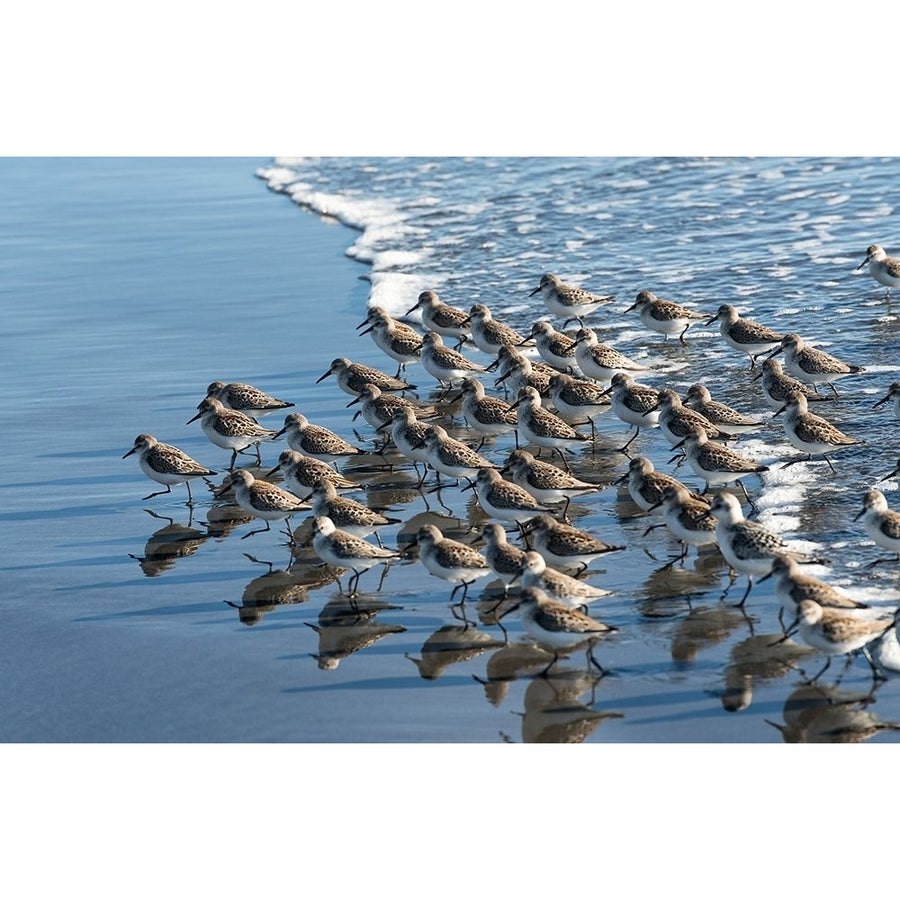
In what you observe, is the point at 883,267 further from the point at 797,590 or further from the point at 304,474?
the point at 797,590

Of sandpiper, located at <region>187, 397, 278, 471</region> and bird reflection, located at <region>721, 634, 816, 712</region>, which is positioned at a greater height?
sandpiper, located at <region>187, 397, 278, 471</region>

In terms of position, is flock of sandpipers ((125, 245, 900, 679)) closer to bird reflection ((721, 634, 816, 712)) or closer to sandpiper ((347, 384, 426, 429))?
sandpiper ((347, 384, 426, 429))

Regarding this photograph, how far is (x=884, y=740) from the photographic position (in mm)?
6773

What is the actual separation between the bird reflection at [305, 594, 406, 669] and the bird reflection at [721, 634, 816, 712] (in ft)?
6.58

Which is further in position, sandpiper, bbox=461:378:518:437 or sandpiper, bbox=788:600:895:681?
sandpiper, bbox=461:378:518:437

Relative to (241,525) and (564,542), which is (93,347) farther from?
(564,542)

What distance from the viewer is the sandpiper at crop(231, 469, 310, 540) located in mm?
9672

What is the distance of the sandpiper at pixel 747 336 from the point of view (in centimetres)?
1270

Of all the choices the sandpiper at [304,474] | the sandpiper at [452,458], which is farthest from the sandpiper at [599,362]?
the sandpiper at [304,474]

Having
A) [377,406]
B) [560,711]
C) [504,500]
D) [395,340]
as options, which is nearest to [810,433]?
[504,500]

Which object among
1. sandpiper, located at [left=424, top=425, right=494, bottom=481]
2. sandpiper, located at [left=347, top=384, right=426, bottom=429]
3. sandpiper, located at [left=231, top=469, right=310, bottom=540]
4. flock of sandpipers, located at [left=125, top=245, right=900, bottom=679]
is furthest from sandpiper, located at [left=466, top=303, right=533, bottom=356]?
sandpiper, located at [left=231, top=469, right=310, bottom=540]

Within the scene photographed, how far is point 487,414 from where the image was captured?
37.0 ft

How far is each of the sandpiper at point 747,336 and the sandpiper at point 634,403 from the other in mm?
1916

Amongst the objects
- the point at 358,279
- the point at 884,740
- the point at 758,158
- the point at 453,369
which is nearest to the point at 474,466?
the point at 453,369
